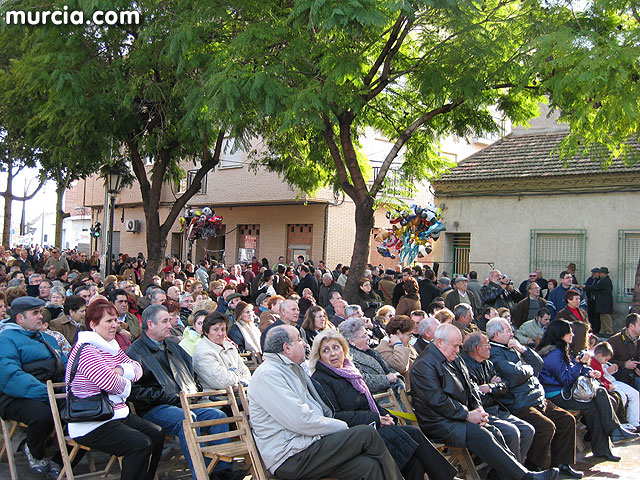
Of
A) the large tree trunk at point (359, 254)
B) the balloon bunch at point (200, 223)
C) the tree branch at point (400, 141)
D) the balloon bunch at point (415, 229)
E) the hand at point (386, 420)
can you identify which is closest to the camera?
the hand at point (386, 420)

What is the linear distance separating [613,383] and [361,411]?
4.73 meters

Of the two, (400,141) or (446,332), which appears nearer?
(446,332)

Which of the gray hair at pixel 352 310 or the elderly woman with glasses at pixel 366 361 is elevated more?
the gray hair at pixel 352 310

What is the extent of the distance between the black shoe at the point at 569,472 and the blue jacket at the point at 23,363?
5.13 m

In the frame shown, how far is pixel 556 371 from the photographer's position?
301 inches

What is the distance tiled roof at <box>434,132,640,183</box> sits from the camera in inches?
706

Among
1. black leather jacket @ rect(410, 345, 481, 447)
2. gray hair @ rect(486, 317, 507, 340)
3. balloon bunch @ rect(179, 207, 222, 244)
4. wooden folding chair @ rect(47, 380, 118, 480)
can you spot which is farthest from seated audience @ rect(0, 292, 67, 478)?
balloon bunch @ rect(179, 207, 222, 244)

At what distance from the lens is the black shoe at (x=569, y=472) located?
6.83 metres

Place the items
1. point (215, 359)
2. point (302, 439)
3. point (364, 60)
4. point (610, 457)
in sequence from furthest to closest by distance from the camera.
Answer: point (364, 60) → point (610, 457) → point (215, 359) → point (302, 439)

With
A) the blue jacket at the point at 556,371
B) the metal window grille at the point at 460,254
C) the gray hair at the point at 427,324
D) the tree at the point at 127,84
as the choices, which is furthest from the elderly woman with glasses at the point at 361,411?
the metal window grille at the point at 460,254

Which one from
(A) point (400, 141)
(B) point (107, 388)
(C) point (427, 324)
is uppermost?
(A) point (400, 141)

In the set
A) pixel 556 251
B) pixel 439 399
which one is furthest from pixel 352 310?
pixel 556 251

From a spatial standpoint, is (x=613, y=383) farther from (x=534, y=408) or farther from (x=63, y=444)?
(x=63, y=444)

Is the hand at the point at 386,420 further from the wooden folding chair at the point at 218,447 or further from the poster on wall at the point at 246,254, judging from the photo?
the poster on wall at the point at 246,254
